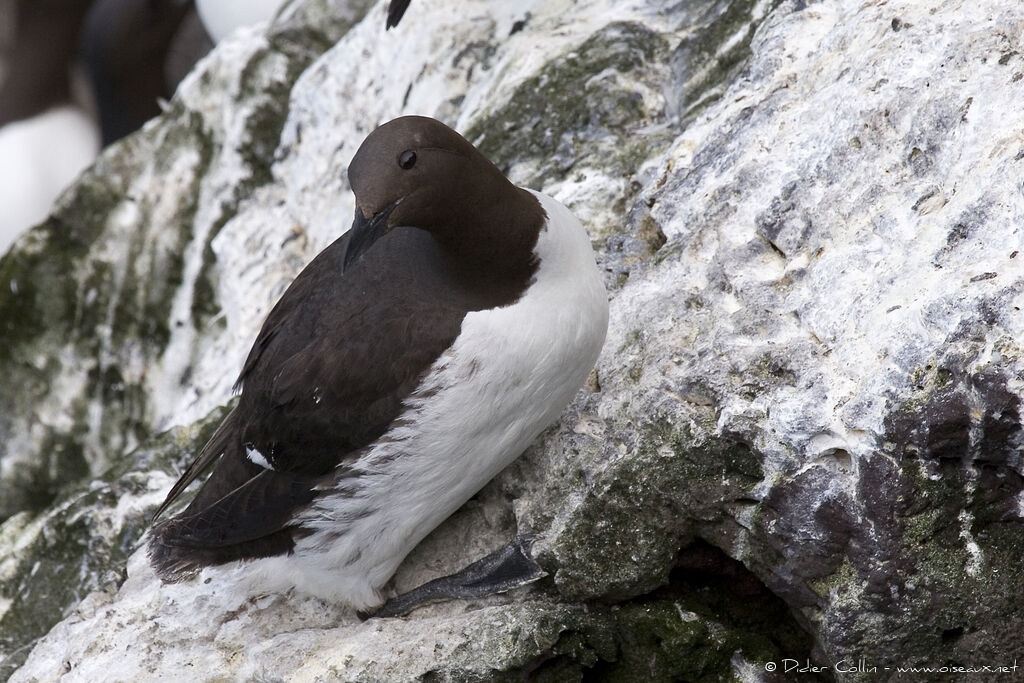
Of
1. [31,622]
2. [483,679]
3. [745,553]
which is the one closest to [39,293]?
[31,622]

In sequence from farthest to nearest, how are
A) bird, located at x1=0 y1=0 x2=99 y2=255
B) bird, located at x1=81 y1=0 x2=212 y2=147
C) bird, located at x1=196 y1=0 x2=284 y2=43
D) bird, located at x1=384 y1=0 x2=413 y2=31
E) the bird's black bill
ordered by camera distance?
bird, located at x1=81 y1=0 x2=212 y2=147 → bird, located at x1=196 y1=0 x2=284 y2=43 → bird, located at x1=0 y1=0 x2=99 y2=255 → bird, located at x1=384 y1=0 x2=413 y2=31 → the bird's black bill

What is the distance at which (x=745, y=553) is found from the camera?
3002 mm

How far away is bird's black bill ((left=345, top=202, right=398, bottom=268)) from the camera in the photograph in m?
2.78

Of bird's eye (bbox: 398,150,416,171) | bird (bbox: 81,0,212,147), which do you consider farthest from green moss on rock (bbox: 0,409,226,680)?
bird (bbox: 81,0,212,147)

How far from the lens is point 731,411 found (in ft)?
9.94

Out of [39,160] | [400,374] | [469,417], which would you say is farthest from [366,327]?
[39,160]

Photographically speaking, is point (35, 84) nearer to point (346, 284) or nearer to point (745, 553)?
point (346, 284)

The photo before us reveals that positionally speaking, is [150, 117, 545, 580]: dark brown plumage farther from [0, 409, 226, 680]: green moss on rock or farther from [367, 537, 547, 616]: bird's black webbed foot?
[0, 409, 226, 680]: green moss on rock

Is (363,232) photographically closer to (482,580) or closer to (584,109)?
(482,580)

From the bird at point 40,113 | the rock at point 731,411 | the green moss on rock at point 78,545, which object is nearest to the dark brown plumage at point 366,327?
the rock at point 731,411

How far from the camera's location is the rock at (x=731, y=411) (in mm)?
2783

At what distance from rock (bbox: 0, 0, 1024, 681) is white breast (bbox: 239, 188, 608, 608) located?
19 cm

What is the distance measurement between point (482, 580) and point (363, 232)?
1.05 metres

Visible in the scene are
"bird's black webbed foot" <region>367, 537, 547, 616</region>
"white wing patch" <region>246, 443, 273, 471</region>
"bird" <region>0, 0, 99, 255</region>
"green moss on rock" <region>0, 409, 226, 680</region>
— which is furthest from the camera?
"bird" <region>0, 0, 99, 255</region>
